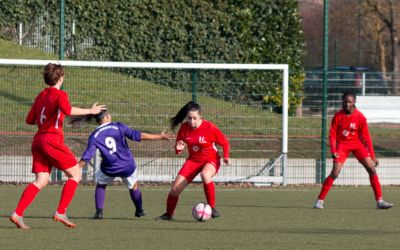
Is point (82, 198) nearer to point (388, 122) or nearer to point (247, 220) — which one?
point (247, 220)

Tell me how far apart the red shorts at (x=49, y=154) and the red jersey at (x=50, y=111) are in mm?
92

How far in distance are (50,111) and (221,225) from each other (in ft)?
7.73

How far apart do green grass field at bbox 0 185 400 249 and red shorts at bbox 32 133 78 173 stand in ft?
2.23

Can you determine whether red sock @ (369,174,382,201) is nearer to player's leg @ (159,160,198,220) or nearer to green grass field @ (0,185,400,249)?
green grass field @ (0,185,400,249)

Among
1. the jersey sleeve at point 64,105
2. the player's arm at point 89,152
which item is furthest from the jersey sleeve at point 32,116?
the player's arm at point 89,152

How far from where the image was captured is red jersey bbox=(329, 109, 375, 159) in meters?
15.1

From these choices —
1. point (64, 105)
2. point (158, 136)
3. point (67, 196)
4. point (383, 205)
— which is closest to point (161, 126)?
point (383, 205)

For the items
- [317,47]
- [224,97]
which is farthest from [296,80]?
[317,47]

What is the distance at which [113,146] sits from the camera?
516 inches

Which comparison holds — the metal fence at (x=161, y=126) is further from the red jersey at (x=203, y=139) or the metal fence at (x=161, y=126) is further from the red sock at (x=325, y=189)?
the red jersey at (x=203, y=139)

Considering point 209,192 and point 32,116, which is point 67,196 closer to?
point 32,116

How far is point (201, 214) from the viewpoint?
12.6 metres

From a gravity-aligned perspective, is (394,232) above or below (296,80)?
below

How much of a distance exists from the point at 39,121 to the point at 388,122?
11.9 meters
